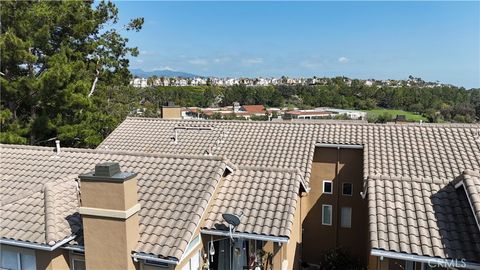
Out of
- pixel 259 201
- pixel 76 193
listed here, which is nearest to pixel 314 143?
pixel 259 201

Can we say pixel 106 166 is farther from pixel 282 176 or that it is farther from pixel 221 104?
pixel 221 104

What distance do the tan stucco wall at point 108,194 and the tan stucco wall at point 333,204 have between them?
10.6 metres

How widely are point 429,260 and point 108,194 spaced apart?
7503 millimetres

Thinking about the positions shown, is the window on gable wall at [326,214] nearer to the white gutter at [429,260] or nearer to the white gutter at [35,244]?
the white gutter at [429,260]

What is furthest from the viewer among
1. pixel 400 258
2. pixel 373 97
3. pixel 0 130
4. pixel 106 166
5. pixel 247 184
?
pixel 373 97

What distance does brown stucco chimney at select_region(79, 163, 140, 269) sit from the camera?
781 cm

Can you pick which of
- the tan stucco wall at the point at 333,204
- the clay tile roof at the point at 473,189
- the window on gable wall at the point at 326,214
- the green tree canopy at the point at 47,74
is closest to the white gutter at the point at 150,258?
the clay tile roof at the point at 473,189

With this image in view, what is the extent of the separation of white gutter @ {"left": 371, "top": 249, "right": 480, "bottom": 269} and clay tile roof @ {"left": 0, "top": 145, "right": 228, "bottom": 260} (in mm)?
4585

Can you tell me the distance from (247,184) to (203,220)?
2.13 m

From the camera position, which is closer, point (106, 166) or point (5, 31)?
point (106, 166)

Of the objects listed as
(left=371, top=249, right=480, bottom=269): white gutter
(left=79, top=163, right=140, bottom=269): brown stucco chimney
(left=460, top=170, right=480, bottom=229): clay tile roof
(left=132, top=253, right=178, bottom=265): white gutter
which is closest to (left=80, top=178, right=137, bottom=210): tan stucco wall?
(left=79, top=163, right=140, bottom=269): brown stucco chimney

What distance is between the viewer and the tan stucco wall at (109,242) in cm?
789

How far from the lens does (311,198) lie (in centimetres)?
1766

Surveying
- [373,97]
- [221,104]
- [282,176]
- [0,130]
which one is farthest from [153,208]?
[221,104]
